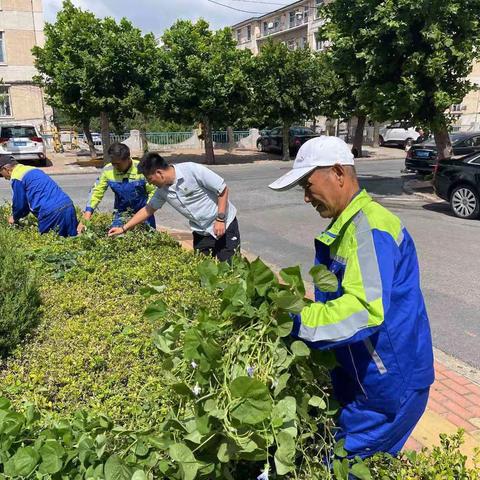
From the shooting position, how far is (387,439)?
192 centimetres

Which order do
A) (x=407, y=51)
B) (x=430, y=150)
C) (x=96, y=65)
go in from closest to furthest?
1. (x=407, y=51)
2. (x=430, y=150)
3. (x=96, y=65)

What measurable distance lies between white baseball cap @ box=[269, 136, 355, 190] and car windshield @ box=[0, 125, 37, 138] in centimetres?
2173

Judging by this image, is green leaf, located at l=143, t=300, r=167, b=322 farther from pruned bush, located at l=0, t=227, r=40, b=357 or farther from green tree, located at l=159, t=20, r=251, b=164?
green tree, located at l=159, t=20, r=251, b=164

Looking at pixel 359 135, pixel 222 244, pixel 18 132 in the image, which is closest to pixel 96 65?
pixel 18 132

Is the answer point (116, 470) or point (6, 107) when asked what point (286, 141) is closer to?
point (6, 107)

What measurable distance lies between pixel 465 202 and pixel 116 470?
10213 millimetres

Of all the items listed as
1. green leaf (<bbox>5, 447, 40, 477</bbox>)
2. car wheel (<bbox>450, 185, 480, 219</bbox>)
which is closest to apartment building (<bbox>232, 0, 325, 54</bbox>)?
car wheel (<bbox>450, 185, 480, 219</bbox>)

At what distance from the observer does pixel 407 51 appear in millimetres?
11531

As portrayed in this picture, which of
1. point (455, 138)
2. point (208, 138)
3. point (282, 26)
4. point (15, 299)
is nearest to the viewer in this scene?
point (15, 299)

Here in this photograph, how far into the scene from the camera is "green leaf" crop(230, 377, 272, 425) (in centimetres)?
147

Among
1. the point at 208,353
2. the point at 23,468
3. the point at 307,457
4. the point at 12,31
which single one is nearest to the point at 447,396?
the point at 307,457

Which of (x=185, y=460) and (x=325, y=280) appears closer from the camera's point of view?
(x=185, y=460)

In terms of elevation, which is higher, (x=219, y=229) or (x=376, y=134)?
(x=376, y=134)

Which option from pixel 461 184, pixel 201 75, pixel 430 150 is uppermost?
pixel 201 75
